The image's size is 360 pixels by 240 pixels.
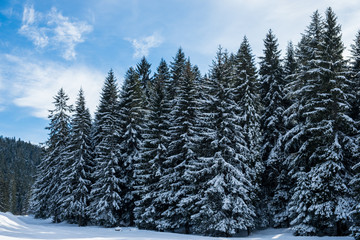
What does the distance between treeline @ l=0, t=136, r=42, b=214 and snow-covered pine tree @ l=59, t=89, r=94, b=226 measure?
36.3ft

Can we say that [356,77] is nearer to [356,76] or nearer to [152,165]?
[356,76]

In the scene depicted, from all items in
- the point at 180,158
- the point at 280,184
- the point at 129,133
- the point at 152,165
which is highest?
the point at 129,133

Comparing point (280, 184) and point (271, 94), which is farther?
point (271, 94)

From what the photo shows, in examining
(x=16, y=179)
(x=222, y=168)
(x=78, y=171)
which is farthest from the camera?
(x=16, y=179)

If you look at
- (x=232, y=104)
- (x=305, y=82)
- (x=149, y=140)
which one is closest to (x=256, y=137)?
(x=232, y=104)

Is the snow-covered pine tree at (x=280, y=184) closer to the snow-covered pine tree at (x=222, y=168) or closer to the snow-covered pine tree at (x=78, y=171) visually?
the snow-covered pine tree at (x=222, y=168)

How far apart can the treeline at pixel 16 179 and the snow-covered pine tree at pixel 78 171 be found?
11071 millimetres

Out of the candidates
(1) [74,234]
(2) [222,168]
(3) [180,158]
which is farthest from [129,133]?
(1) [74,234]

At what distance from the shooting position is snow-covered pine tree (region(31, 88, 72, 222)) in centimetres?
3316

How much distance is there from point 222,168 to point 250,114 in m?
6.01

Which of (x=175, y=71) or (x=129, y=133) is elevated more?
(x=175, y=71)

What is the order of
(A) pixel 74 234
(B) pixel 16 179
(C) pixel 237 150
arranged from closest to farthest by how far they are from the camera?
(A) pixel 74 234 → (C) pixel 237 150 → (B) pixel 16 179

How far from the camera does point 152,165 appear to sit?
2420cm

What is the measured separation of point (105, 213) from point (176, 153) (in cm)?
970
